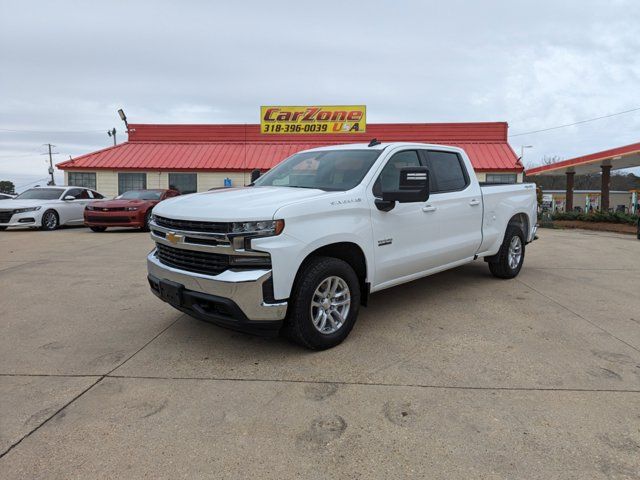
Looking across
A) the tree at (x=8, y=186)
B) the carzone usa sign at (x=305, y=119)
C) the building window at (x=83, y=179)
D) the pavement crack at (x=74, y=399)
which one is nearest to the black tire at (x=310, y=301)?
the pavement crack at (x=74, y=399)

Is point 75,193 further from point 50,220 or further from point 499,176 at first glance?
point 499,176

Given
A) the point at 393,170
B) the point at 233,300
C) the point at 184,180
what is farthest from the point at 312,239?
the point at 184,180

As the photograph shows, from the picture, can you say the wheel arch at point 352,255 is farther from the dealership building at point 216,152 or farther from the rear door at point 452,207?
the dealership building at point 216,152

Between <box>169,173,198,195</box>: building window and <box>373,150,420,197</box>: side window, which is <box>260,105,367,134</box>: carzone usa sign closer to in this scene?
<box>169,173,198,195</box>: building window

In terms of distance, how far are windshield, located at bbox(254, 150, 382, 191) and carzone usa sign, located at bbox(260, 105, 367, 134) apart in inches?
748

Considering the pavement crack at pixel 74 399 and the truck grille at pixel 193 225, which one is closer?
the pavement crack at pixel 74 399

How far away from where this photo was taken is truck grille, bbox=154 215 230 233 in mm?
3438

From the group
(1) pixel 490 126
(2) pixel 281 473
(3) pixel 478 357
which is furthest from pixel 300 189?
(1) pixel 490 126

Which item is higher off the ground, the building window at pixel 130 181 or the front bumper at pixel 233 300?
the building window at pixel 130 181

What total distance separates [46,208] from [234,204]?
536 inches

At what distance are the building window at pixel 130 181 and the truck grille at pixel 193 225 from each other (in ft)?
65.7

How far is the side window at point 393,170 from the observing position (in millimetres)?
4359

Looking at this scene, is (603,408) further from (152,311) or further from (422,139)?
(422,139)

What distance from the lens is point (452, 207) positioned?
5.24m
